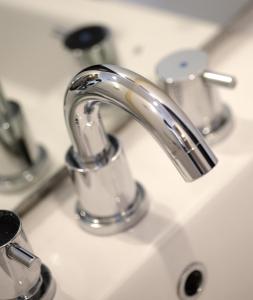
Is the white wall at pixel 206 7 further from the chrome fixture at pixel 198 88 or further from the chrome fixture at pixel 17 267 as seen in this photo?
the chrome fixture at pixel 17 267

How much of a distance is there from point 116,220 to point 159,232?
0.12 feet

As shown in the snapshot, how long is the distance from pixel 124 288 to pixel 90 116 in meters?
0.13

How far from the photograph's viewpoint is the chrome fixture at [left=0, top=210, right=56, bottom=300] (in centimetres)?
40

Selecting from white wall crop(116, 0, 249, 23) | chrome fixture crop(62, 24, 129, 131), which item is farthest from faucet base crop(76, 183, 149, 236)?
white wall crop(116, 0, 249, 23)

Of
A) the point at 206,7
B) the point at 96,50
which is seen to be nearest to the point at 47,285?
the point at 96,50

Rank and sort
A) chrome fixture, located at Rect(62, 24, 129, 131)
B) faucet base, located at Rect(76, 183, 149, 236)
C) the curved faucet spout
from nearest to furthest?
the curved faucet spout < faucet base, located at Rect(76, 183, 149, 236) < chrome fixture, located at Rect(62, 24, 129, 131)

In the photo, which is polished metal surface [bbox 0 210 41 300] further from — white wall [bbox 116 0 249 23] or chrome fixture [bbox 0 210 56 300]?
white wall [bbox 116 0 249 23]

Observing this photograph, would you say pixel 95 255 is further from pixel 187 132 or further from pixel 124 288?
pixel 187 132

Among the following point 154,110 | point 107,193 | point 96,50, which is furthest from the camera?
point 96,50

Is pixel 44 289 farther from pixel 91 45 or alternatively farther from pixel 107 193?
pixel 91 45

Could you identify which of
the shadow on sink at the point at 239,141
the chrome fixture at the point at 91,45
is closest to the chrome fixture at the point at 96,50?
the chrome fixture at the point at 91,45

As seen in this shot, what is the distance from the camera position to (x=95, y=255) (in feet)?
1.53

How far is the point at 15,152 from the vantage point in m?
0.52

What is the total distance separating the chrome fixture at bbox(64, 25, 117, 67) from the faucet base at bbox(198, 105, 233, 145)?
13 centimetres
